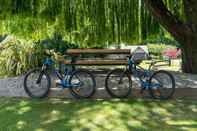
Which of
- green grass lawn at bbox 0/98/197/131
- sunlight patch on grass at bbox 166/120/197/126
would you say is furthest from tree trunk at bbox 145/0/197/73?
sunlight patch on grass at bbox 166/120/197/126

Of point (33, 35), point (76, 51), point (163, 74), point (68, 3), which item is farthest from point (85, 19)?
point (163, 74)

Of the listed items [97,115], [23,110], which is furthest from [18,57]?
[97,115]

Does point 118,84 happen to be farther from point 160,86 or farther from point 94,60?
point 94,60

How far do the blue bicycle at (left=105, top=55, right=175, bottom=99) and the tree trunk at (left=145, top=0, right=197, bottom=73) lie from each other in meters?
2.33

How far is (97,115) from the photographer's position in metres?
7.63

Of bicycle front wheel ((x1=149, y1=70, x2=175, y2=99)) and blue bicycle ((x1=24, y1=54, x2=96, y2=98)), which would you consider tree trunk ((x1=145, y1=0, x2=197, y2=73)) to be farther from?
blue bicycle ((x1=24, y1=54, x2=96, y2=98))

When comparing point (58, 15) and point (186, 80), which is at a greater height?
point (58, 15)

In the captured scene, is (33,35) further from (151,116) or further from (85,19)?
(151,116)

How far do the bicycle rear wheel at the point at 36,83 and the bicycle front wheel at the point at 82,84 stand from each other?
0.57 meters

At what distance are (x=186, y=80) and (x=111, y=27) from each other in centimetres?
507

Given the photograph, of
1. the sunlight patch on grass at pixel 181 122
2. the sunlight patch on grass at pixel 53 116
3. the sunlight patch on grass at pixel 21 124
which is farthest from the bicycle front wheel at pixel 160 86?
the sunlight patch on grass at pixel 21 124

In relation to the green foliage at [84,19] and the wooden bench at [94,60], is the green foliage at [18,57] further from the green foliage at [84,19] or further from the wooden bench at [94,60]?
the wooden bench at [94,60]

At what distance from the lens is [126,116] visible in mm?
7566

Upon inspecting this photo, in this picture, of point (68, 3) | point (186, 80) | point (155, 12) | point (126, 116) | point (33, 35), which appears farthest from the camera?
point (33, 35)
